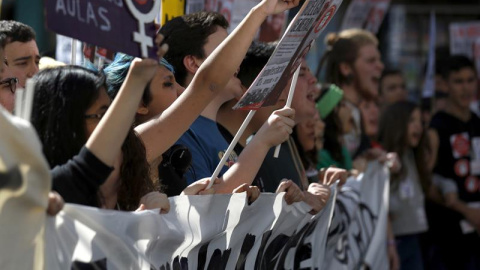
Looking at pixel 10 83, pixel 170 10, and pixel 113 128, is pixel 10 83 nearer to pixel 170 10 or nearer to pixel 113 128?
pixel 113 128

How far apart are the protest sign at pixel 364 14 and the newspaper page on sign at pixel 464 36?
1167mm

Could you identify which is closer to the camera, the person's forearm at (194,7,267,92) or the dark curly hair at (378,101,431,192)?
the person's forearm at (194,7,267,92)

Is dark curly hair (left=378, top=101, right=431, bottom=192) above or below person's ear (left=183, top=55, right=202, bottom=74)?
below

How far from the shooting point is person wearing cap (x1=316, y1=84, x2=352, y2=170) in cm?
699

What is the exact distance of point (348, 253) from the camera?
6.39m

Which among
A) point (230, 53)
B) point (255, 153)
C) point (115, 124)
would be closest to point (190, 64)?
point (255, 153)

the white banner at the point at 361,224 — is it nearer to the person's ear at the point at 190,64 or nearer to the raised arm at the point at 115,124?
the person's ear at the point at 190,64

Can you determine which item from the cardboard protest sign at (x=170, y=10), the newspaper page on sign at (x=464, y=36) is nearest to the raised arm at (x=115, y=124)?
the cardboard protest sign at (x=170, y=10)

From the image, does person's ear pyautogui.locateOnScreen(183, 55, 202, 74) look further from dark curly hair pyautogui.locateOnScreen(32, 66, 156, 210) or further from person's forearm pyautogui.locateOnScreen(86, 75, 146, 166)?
person's forearm pyautogui.locateOnScreen(86, 75, 146, 166)

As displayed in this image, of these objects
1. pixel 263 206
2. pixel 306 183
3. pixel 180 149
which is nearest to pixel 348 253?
pixel 306 183

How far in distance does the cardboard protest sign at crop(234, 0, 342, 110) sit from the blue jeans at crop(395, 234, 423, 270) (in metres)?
4.05

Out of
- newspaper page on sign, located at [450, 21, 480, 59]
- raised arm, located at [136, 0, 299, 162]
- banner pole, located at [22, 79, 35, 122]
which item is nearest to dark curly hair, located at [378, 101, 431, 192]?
newspaper page on sign, located at [450, 21, 480, 59]

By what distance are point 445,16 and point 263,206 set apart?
11.7m

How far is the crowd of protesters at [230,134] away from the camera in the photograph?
308cm
